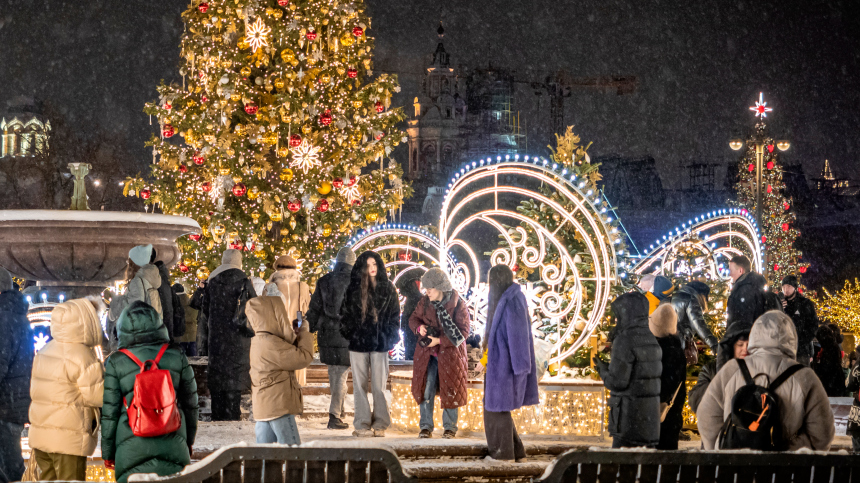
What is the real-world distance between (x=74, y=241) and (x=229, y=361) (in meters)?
1.91

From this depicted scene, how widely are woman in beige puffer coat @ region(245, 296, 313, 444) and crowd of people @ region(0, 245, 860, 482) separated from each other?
0.01 meters

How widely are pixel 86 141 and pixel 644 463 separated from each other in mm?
41540

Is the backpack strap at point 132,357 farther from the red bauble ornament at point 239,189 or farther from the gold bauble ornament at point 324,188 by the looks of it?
the gold bauble ornament at point 324,188

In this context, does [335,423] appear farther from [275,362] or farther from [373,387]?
[275,362]

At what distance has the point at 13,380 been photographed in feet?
20.8

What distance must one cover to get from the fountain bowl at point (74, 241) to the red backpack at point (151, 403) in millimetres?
4548

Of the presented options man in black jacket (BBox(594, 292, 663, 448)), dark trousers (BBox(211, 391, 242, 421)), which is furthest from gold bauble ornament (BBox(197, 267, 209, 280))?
man in black jacket (BBox(594, 292, 663, 448))

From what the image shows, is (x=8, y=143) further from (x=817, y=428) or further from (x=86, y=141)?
(x=817, y=428)

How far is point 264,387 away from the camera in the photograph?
7332 millimetres

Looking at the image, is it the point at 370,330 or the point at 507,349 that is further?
the point at 370,330

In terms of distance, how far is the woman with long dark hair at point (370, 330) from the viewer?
937 cm

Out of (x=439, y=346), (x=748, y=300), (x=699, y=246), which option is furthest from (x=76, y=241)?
(x=699, y=246)

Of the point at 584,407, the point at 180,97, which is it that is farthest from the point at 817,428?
the point at 180,97

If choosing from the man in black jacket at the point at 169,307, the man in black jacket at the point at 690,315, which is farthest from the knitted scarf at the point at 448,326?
the man in black jacket at the point at 169,307
